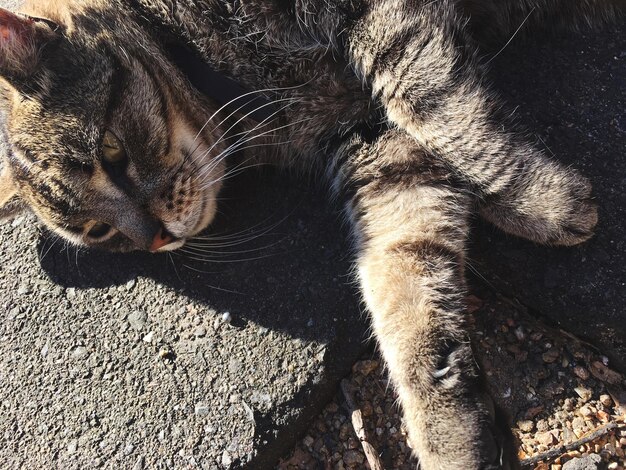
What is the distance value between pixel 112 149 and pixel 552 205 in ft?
4.86

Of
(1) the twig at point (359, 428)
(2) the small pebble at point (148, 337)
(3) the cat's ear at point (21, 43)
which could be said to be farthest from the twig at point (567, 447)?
(3) the cat's ear at point (21, 43)

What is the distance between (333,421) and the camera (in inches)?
79.1

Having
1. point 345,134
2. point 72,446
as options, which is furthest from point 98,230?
point 345,134

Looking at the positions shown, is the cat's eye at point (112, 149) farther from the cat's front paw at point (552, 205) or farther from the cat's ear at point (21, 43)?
the cat's front paw at point (552, 205)

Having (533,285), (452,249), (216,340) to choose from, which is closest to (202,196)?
(216,340)

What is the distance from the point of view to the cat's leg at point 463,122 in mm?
1835

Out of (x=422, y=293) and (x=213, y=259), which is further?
(x=213, y=259)

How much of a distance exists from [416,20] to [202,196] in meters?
0.97

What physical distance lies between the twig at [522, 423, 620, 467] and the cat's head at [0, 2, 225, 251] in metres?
1.39

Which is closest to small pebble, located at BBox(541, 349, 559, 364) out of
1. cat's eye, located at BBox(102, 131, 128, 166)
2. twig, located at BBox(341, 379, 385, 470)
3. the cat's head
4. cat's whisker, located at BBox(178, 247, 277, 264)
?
twig, located at BBox(341, 379, 385, 470)

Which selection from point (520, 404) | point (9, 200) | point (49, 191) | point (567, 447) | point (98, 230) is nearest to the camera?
point (567, 447)

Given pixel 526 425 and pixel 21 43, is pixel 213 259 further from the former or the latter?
pixel 526 425

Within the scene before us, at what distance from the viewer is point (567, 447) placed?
1.74m

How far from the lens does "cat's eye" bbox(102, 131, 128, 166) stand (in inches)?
74.9
